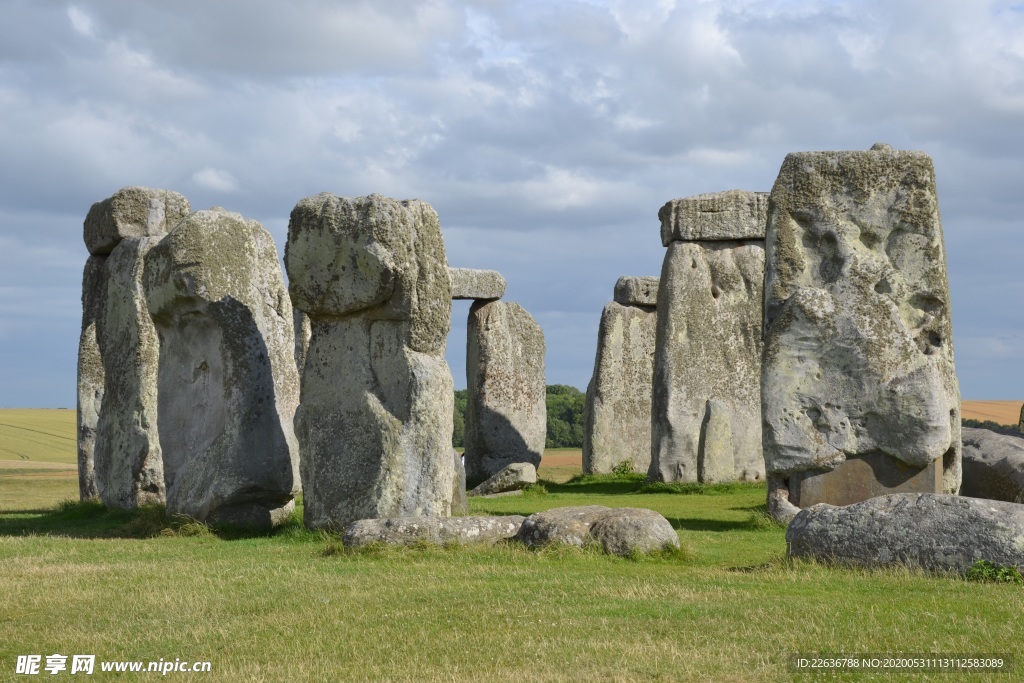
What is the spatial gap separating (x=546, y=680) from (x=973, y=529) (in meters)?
3.74

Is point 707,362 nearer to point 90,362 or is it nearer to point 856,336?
point 856,336

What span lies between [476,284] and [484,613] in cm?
1616

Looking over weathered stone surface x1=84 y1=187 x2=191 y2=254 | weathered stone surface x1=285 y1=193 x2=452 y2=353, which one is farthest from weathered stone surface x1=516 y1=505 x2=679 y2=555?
weathered stone surface x1=84 y1=187 x2=191 y2=254

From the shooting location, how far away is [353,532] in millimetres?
10414

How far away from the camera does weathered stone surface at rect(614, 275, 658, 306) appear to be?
25328 mm

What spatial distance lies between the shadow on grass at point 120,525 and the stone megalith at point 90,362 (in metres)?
1.48

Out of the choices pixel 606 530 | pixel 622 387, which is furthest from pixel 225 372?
pixel 622 387

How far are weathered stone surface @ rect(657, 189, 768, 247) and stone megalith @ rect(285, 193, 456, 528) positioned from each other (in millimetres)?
9910

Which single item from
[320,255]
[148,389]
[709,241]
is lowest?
[148,389]

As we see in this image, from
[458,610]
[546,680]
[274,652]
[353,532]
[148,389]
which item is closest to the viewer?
[546,680]

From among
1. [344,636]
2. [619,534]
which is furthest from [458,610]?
[619,534]

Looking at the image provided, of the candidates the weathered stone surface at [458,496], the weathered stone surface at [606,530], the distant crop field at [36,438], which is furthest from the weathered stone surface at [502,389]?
the distant crop field at [36,438]

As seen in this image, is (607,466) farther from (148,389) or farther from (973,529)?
(973,529)

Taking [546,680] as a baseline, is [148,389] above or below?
above
